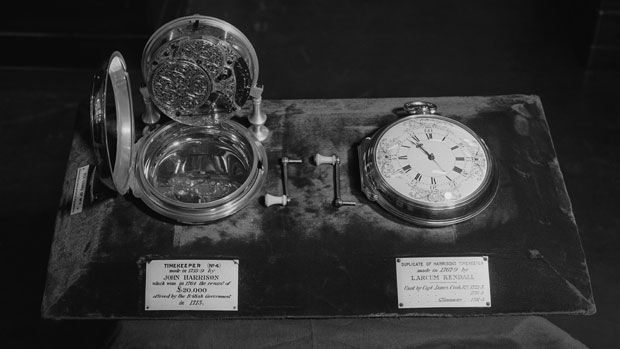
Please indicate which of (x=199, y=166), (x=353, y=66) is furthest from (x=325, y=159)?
(x=353, y=66)

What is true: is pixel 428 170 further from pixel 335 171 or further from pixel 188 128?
pixel 188 128

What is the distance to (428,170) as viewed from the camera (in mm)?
2137

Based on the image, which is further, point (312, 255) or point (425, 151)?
point (425, 151)

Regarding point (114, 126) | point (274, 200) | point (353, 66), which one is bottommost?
point (274, 200)

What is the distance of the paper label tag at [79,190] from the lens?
221 centimetres

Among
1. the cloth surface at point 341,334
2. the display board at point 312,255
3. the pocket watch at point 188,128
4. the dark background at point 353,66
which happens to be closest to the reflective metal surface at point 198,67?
the pocket watch at point 188,128

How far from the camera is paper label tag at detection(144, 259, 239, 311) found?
202 cm

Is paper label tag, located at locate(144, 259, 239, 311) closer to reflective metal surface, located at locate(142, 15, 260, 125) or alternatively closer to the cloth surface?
the cloth surface

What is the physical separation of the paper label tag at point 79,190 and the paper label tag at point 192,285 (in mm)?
334

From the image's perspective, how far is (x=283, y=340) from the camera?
2.14 meters

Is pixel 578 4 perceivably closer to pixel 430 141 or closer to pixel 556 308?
pixel 430 141

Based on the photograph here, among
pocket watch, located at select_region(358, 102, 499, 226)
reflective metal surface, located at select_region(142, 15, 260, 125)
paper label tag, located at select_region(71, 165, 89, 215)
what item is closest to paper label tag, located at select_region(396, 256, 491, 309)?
pocket watch, located at select_region(358, 102, 499, 226)

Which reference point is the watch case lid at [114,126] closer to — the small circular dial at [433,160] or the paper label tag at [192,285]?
the paper label tag at [192,285]

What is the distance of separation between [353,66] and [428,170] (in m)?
1.43
